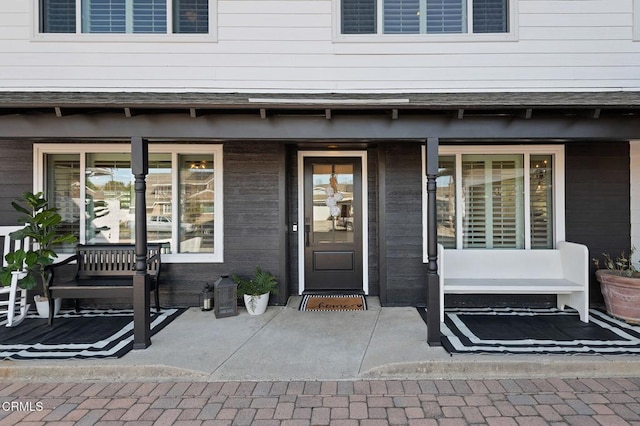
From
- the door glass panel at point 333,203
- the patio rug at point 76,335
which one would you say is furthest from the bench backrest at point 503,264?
the patio rug at point 76,335

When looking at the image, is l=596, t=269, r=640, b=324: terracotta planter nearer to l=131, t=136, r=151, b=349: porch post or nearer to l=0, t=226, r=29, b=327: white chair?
l=131, t=136, r=151, b=349: porch post

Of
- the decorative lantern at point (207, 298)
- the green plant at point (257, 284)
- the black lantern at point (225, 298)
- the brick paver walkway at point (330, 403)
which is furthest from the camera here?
the decorative lantern at point (207, 298)

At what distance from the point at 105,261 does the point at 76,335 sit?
1.12 metres

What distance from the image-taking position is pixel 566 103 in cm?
340

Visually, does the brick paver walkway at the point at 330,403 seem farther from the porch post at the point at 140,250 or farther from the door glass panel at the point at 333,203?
Result: the door glass panel at the point at 333,203

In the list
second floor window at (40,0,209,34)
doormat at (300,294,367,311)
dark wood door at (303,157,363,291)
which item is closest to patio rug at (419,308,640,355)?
doormat at (300,294,367,311)

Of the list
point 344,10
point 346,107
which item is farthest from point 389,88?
point 346,107

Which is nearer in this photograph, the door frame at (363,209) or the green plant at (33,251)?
the green plant at (33,251)

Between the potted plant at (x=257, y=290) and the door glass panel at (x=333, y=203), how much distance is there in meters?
1.05

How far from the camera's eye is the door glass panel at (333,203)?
5.20m

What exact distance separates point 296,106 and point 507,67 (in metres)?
3.16

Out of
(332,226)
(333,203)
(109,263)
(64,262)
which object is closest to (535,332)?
(332,226)

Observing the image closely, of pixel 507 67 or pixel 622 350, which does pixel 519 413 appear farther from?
pixel 507 67

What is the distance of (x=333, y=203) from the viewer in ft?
17.0
